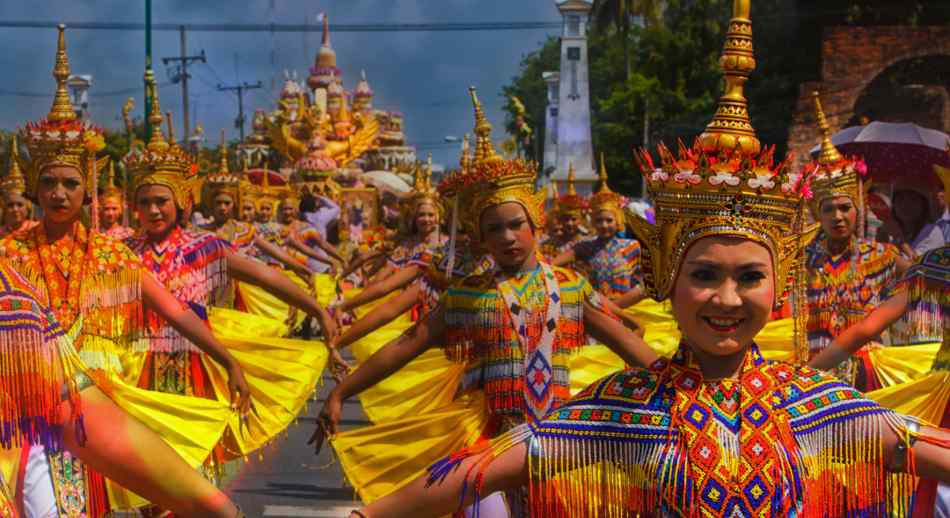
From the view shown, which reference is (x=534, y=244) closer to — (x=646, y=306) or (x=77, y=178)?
(x=77, y=178)

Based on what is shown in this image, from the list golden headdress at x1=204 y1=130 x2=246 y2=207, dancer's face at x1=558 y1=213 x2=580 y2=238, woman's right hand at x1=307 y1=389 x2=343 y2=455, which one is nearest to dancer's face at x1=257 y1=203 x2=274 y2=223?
golden headdress at x1=204 y1=130 x2=246 y2=207

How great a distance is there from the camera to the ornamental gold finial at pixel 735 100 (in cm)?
393

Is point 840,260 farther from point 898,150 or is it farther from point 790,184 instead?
point 898,150

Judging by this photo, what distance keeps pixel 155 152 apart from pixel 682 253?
18.4 feet

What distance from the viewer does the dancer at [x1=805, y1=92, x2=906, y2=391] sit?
8.78 m

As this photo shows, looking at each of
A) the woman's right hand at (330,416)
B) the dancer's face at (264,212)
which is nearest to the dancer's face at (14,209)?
the dancer's face at (264,212)

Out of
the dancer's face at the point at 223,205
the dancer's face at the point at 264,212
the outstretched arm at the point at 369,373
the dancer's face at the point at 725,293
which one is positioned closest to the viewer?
the dancer's face at the point at 725,293

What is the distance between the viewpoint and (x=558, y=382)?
21.1 feet

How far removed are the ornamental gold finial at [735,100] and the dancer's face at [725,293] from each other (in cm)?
26

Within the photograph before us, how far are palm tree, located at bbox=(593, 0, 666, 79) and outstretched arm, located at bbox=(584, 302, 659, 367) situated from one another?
4014 cm

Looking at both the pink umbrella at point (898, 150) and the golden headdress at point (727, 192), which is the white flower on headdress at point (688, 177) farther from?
the pink umbrella at point (898, 150)

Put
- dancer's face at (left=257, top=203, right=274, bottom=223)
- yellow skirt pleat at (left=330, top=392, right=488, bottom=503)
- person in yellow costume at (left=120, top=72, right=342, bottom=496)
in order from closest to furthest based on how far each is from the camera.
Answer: yellow skirt pleat at (left=330, top=392, right=488, bottom=503)
person in yellow costume at (left=120, top=72, right=342, bottom=496)
dancer's face at (left=257, top=203, right=274, bottom=223)

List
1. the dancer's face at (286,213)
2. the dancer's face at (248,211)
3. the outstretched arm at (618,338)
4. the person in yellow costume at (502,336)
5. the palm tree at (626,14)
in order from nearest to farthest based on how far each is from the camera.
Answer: the outstretched arm at (618,338) < the person in yellow costume at (502,336) < the dancer's face at (248,211) < the dancer's face at (286,213) < the palm tree at (626,14)

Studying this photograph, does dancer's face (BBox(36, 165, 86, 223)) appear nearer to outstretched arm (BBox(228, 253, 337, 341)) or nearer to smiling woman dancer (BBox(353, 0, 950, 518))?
outstretched arm (BBox(228, 253, 337, 341))
